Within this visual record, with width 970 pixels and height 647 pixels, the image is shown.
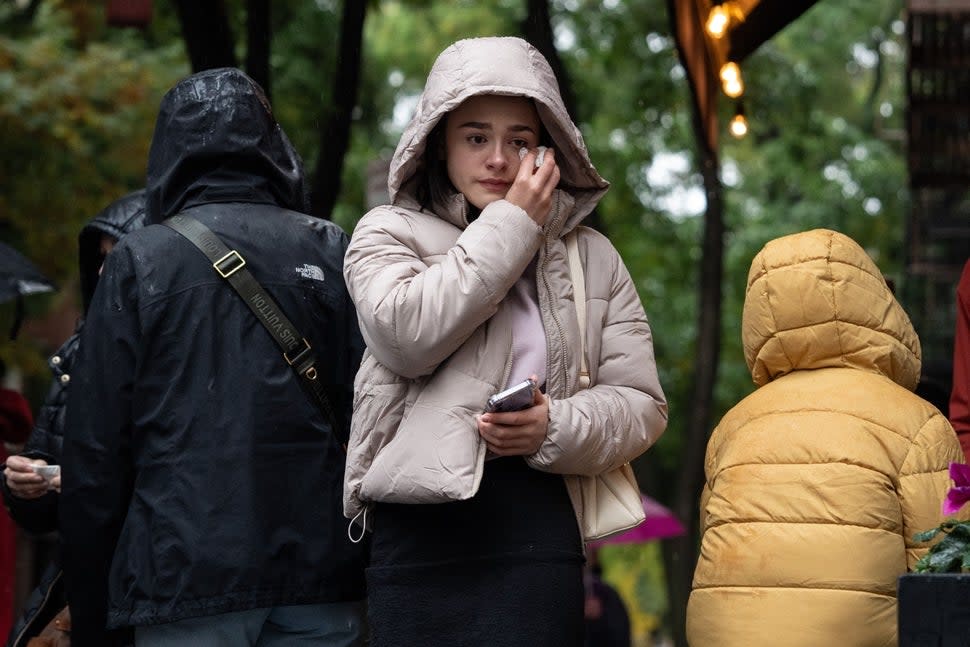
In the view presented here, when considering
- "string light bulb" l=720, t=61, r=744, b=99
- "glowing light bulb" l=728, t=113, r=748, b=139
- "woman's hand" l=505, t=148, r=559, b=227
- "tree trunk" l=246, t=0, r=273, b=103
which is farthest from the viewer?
"glowing light bulb" l=728, t=113, r=748, b=139

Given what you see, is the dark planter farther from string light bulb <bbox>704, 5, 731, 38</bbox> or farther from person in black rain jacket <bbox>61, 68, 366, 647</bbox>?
string light bulb <bbox>704, 5, 731, 38</bbox>

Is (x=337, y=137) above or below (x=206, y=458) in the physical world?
above

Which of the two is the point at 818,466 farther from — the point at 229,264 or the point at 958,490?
the point at 229,264

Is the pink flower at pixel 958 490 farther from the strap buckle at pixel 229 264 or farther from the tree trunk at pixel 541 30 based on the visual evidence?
the tree trunk at pixel 541 30

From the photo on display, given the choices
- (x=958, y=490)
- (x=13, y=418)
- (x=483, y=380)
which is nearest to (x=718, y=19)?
(x=13, y=418)

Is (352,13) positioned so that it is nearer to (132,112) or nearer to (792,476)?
(792,476)

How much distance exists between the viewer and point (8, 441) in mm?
6543

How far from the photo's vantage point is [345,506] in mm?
3963

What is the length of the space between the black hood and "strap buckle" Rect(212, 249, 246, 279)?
1.06 meters

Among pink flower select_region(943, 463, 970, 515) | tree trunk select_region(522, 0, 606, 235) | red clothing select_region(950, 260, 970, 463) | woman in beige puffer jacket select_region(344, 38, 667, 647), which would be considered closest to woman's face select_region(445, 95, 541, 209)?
woman in beige puffer jacket select_region(344, 38, 667, 647)

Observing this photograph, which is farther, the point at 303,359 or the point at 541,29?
the point at 541,29

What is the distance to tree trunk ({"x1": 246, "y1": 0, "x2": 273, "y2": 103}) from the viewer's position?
888cm

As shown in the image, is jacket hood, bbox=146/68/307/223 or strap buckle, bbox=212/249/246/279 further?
jacket hood, bbox=146/68/307/223

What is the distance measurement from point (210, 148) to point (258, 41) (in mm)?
4581
